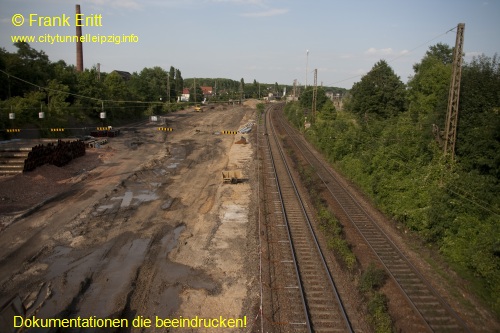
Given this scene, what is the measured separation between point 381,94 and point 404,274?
101 feet

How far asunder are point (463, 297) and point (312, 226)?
7282 millimetres

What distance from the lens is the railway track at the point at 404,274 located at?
10828mm

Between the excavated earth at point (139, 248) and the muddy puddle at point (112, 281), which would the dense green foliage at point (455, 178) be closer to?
the excavated earth at point (139, 248)

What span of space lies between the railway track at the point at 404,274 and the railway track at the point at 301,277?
2.41 metres

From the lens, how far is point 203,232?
682 inches

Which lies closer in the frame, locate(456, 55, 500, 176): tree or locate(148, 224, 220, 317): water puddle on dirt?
locate(148, 224, 220, 317): water puddle on dirt

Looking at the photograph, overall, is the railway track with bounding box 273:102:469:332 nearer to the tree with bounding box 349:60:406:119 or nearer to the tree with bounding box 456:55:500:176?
the tree with bounding box 456:55:500:176

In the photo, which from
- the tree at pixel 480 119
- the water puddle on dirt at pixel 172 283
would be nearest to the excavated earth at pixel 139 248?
the water puddle on dirt at pixel 172 283

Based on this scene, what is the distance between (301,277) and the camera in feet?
42.9

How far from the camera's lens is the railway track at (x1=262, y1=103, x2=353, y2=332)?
34.7ft

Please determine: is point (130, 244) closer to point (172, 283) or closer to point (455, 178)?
point (172, 283)

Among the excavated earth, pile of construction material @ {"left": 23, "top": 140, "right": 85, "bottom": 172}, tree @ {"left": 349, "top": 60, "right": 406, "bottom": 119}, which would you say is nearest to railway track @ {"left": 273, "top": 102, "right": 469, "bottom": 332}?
the excavated earth

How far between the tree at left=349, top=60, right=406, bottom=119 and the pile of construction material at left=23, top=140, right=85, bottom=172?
97.6 feet

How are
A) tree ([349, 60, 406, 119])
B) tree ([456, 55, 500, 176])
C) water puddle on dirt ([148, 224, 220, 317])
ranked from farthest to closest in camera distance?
tree ([349, 60, 406, 119])
tree ([456, 55, 500, 176])
water puddle on dirt ([148, 224, 220, 317])
